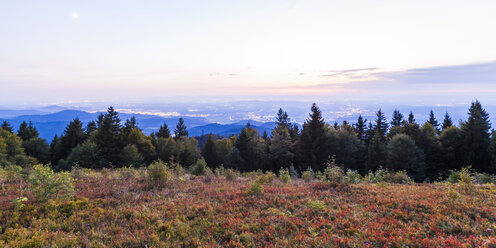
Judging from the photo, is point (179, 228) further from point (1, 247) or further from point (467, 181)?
point (467, 181)

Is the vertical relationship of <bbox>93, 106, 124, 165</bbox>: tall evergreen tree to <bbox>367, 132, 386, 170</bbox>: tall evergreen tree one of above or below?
above

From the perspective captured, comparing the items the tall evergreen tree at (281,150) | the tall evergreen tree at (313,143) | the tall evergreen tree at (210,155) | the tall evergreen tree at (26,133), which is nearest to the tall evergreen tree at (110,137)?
the tall evergreen tree at (210,155)

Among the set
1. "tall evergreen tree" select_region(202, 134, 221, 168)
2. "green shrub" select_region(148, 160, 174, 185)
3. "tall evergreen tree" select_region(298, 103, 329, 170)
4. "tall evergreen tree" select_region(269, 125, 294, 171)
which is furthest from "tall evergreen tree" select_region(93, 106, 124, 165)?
"green shrub" select_region(148, 160, 174, 185)

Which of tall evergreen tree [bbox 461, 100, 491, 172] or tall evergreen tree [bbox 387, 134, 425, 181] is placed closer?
tall evergreen tree [bbox 387, 134, 425, 181]

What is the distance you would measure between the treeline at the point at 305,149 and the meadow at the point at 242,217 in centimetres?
2529

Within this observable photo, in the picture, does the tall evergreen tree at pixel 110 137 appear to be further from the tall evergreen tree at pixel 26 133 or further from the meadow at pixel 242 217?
the meadow at pixel 242 217

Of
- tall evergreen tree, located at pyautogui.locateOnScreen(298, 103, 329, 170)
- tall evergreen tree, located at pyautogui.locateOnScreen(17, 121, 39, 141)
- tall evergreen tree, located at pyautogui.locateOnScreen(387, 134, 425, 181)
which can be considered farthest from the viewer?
tall evergreen tree, located at pyautogui.locateOnScreen(17, 121, 39, 141)

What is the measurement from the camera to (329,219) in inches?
266

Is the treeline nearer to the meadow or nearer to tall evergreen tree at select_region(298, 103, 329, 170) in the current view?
tall evergreen tree at select_region(298, 103, 329, 170)

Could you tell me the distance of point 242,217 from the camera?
7.12 meters

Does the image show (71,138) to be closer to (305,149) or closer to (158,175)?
(305,149)

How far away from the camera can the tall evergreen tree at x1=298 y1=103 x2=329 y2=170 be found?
4512 cm

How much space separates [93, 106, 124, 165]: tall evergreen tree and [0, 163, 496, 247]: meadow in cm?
3720

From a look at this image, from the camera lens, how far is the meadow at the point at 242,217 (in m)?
5.44
